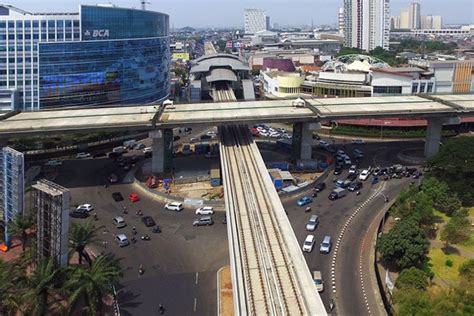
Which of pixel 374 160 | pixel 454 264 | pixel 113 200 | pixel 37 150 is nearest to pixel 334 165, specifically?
pixel 374 160

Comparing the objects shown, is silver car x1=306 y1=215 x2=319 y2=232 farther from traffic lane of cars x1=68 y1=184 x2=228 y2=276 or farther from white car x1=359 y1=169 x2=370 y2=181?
white car x1=359 y1=169 x2=370 y2=181

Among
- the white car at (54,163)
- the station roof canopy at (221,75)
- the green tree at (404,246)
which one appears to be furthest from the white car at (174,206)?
the station roof canopy at (221,75)

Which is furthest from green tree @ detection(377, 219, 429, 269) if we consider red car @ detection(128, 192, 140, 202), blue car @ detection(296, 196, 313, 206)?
red car @ detection(128, 192, 140, 202)

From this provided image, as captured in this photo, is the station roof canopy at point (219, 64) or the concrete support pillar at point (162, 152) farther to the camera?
the station roof canopy at point (219, 64)

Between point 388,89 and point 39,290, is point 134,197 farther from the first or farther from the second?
point 388,89

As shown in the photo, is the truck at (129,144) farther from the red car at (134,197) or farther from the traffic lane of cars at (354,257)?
the traffic lane of cars at (354,257)

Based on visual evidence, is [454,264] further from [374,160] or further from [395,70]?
[395,70]
